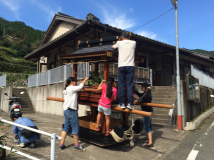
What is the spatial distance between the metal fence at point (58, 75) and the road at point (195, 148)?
15.8ft

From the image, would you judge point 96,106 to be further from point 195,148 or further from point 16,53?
point 16,53

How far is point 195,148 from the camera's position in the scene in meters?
4.75

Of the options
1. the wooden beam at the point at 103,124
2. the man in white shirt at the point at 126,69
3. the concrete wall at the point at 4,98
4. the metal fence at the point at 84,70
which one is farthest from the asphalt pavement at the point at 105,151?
the concrete wall at the point at 4,98

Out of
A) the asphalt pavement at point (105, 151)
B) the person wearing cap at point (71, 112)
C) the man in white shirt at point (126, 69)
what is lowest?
the asphalt pavement at point (105, 151)

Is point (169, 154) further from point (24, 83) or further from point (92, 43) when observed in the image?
point (24, 83)

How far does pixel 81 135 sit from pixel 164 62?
507 inches

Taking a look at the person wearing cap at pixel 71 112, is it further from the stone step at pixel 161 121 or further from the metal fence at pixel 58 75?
the stone step at pixel 161 121

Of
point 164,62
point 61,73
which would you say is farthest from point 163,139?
point 164,62

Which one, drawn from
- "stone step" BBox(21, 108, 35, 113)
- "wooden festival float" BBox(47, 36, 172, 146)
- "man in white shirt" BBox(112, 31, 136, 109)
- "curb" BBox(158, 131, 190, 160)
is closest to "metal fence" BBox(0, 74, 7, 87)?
"stone step" BBox(21, 108, 35, 113)

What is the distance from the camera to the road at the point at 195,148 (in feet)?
13.6

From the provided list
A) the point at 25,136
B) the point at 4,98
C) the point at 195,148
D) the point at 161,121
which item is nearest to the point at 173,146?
the point at 195,148

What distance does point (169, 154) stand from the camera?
4328 mm

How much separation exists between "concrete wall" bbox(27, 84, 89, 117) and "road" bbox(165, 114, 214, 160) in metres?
4.36

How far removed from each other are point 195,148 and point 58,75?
808 centimetres
